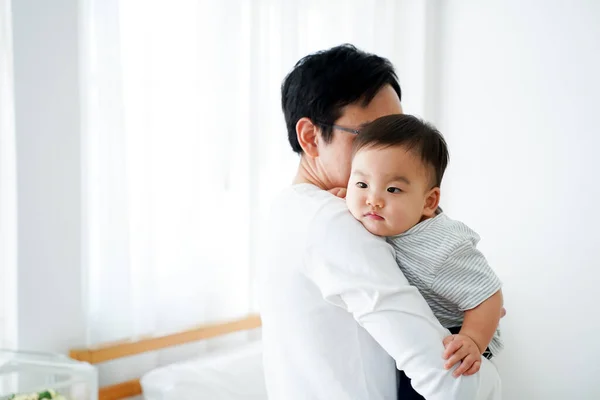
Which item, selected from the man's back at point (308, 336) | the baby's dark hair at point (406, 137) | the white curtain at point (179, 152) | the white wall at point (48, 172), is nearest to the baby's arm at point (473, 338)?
the man's back at point (308, 336)

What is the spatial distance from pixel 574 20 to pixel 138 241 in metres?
1.99

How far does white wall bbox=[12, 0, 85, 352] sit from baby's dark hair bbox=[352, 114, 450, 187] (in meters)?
1.07

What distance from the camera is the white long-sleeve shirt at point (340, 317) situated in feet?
2.81

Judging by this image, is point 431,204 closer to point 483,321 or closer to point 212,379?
point 483,321

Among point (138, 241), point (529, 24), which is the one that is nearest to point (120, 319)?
point (138, 241)

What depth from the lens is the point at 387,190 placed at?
3.27ft

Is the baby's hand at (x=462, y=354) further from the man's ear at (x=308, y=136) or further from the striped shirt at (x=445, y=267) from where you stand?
the man's ear at (x=308, y=136)

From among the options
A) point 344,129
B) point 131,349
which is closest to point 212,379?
point 131,349

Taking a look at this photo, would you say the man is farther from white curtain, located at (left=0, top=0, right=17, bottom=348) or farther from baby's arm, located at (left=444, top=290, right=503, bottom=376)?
white curtain, located at (left=0, top=0, right=17, bottom=348)

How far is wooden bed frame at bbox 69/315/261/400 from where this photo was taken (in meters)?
1.80

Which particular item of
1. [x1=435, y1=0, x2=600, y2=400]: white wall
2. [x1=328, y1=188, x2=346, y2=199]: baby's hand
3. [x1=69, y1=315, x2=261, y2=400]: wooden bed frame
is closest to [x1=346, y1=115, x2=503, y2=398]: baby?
[x1=328, y1=188, x2=346, y2=199]: baby's hand

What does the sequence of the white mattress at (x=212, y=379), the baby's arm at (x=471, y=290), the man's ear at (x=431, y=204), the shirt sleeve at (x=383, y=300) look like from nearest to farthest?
1. the shirt sleeve at (x=383, y=300)
2. the baby's arm at (x=471, y=290)
3. the man's ear at (x=431, y=204)
4. the white mattress at (x=212, y=379)

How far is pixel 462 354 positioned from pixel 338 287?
0.22 meters

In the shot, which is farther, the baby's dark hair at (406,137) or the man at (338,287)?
the baby's dark hair at (406,137)
